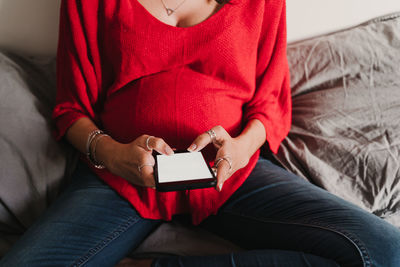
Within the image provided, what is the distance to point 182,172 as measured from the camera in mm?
603

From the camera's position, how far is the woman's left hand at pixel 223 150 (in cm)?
67

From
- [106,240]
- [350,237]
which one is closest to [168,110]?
[106,240]

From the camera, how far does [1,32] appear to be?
1.11 metres

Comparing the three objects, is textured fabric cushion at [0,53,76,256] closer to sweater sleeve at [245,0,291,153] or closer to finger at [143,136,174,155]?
finger at [143,136,174,155]

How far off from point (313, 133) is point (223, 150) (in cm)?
43

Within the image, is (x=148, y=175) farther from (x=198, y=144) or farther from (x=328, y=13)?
(x=328, y=13)

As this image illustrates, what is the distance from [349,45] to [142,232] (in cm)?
93

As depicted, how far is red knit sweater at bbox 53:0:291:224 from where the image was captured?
30.0 inches

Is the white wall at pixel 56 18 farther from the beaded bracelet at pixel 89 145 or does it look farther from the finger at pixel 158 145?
the finger at pixel 158 145

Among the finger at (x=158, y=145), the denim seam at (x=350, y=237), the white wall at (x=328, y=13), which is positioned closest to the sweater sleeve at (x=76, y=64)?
the finger at (x=158, y=145)

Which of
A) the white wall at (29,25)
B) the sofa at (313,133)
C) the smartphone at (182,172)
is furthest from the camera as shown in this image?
the white wall at (29,25)

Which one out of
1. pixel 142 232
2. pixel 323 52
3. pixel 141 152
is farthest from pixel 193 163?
pixel 323 52

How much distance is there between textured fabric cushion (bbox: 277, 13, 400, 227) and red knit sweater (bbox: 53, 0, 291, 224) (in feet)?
0.51

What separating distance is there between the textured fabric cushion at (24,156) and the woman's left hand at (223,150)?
448 millimetres
